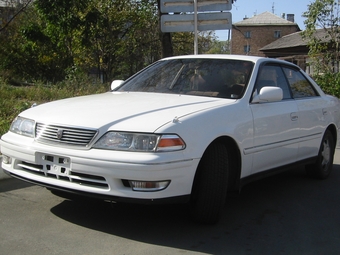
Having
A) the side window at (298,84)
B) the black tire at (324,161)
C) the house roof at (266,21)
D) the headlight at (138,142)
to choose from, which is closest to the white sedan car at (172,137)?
the headlight at (138,142)

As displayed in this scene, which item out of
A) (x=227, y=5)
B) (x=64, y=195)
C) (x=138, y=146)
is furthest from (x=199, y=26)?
(x=138, y=146)

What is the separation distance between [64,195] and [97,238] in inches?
42.1

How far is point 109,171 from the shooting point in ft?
12.6

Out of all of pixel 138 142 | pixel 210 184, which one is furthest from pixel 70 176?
pixel 210 184

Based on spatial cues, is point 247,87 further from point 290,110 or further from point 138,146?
point 138,146

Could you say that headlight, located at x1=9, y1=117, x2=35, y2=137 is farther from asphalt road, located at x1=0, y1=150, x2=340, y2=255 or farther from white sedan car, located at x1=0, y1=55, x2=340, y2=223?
asphalt road, located at x1=0, y1=150, x2=340, y2=255

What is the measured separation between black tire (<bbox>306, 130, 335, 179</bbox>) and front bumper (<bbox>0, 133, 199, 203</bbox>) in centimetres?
305

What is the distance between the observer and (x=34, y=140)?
4.28 metres

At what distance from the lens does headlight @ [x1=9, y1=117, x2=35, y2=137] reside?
14.4 ft

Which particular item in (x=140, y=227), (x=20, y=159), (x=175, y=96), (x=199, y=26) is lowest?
(x=140, y=227)

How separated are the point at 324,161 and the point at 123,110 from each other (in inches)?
136

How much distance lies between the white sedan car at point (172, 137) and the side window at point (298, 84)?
0.27m

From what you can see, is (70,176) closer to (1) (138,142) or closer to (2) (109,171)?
(2) (109,171)

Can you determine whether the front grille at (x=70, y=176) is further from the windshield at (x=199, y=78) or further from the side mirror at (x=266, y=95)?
the side mirror at (x=266, y=95)
